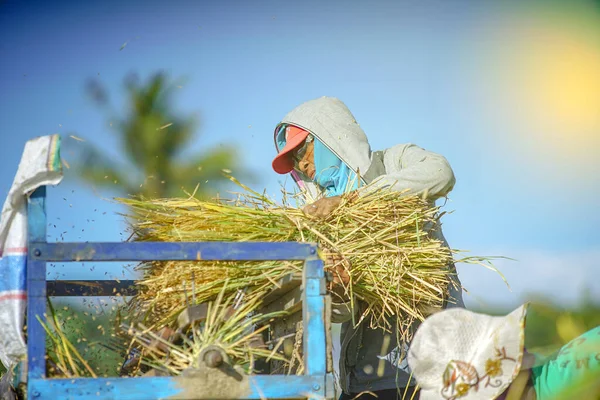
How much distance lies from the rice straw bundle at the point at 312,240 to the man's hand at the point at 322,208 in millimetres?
23

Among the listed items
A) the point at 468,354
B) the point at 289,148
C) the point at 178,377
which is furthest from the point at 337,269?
the point at 289,148

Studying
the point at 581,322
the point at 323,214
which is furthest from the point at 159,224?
the point at 581,322

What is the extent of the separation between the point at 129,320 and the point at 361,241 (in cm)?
111

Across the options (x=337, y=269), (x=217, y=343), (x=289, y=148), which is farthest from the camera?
(x=289, y=148)

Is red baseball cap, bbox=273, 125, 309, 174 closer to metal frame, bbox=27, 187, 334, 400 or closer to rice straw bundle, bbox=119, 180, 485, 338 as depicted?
rice straw bundle, bbox=119, 180, 485, 338

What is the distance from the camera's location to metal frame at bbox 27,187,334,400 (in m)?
2.38

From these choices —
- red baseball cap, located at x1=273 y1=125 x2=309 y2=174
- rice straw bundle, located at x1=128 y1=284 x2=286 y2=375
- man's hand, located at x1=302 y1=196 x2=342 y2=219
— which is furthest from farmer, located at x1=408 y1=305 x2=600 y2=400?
red baseball cap, located at x1=273 y1=125 x2=309 y2=174

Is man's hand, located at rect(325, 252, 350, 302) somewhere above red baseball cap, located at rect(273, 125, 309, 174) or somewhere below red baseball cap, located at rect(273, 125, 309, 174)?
below

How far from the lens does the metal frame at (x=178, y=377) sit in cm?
238

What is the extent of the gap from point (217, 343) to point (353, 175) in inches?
57.8

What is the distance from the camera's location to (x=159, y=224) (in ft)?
10.5

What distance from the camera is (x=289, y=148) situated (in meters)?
4.07

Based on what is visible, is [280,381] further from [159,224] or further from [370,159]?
[370,159]

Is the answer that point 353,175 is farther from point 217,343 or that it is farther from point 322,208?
point 217,343
